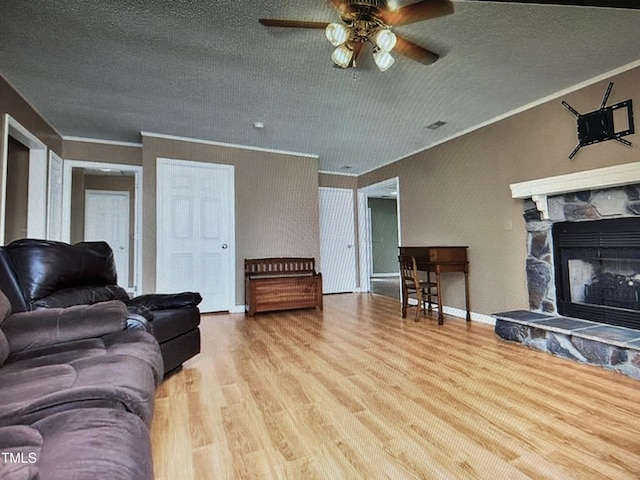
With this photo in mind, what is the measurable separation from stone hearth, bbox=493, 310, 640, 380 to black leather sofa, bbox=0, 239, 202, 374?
→ 9.45 ft

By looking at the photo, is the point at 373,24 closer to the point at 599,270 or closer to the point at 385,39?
the point at 385,39

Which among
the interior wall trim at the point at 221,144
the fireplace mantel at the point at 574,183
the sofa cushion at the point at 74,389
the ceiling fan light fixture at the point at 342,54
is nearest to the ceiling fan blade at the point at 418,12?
the ceiling fan light fixture at the point at 342,54

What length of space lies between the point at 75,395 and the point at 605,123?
157 inches

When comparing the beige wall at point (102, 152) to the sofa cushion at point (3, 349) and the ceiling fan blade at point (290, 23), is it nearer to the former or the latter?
the ceiling fan blade at point (290, 23)

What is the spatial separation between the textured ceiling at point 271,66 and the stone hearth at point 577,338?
216 cm

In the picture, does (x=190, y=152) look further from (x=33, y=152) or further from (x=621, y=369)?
(x=621, y=369)

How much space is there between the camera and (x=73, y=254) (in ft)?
7.39

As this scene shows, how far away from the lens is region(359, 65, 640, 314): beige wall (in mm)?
2953

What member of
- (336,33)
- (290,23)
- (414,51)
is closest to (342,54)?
(336,33)

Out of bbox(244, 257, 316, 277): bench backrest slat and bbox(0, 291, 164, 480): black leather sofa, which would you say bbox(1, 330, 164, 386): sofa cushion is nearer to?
bbox(0, 291, 164, 480): black leather sofa

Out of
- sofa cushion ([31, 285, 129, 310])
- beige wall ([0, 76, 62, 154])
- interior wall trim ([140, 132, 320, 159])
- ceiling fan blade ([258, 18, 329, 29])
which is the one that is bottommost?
sofa cushion ([31, 285, 129, 310])

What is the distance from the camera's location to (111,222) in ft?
20.8

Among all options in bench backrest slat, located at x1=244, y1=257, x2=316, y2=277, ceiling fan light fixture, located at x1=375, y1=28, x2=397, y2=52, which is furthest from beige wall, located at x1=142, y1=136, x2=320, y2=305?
ceiling fan light fixture, located at x1=375, y1=28, x2=397, y2=52

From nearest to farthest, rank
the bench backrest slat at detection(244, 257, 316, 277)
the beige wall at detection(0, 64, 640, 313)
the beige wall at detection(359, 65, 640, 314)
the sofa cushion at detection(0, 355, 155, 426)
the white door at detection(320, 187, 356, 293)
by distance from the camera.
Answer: the sofa cushion at detection(0, 355, 155, 426) → the beige wall at detection(359, 65, 640, 314) → the beige wall at detection(0, 64, 640, 313) → the bench backrest slat at detection(244, 257, 316, 277) → the white door at detection(320, 187, 356, 293)
